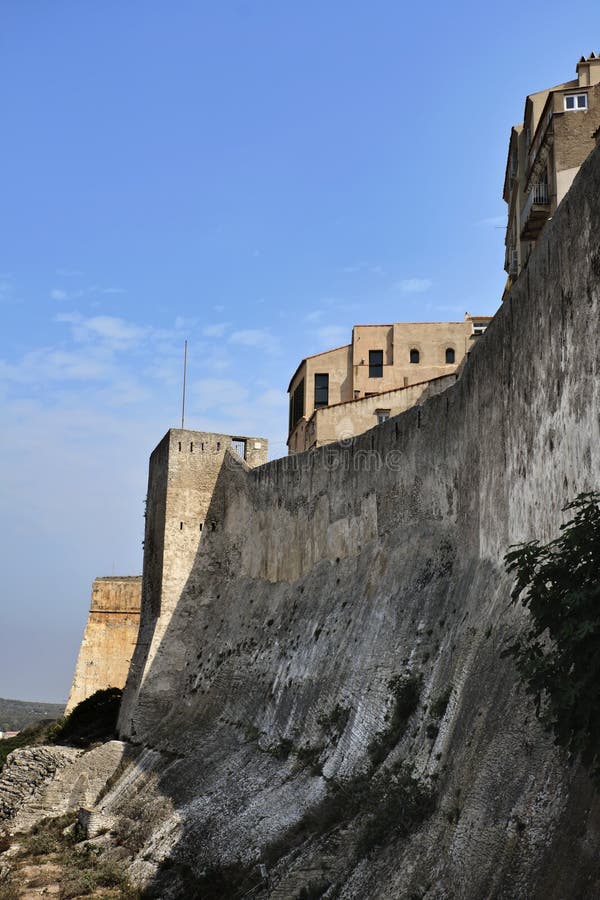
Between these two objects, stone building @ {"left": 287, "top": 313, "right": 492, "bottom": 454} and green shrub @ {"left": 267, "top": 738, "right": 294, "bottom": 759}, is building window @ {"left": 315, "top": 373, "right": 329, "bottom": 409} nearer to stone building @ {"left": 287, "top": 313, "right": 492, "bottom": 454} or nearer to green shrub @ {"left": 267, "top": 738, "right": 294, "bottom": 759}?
stone building @ {"left": 287, "top": 313, "right": 492, "bottom": 454}

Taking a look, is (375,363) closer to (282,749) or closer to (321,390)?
(321,390)

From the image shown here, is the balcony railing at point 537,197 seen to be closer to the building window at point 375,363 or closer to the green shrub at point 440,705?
the building window at point 375,363

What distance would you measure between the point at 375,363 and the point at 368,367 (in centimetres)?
34

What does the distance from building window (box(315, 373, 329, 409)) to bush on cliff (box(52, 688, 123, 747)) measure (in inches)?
591

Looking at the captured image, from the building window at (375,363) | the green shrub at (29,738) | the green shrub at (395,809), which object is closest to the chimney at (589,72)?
the building window at (375,363)

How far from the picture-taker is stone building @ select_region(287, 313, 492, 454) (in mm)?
37188

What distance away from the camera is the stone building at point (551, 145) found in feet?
81.4

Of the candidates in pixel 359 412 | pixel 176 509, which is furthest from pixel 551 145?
pixel 176 509

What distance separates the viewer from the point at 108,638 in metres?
40.8

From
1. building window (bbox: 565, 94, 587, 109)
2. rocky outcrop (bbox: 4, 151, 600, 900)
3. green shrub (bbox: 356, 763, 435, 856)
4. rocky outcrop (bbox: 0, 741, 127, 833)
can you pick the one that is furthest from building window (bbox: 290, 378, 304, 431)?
green shrub (bbox: 356, 763, 435, 856)

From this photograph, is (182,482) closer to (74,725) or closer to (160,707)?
(160,707)

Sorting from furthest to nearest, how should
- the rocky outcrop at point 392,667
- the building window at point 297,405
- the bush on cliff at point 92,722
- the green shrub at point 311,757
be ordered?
the building window at point 297,405
the bush on cliff at point 92,722
the green shrub at point 311,757
the rocky outcrop at point 392,667

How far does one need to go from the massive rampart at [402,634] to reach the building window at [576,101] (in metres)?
10.4

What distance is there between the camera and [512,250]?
1191 inches
